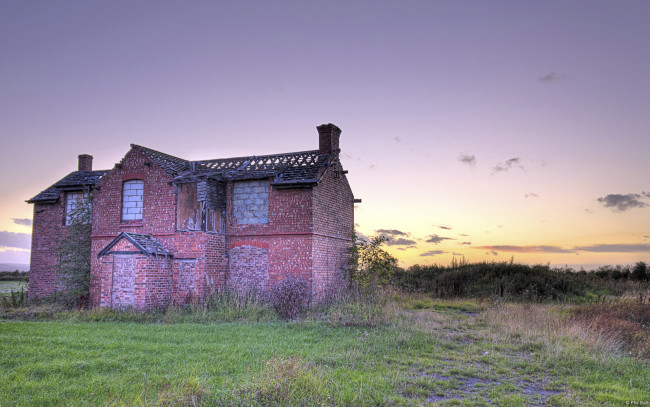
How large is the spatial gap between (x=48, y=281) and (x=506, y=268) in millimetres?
22743

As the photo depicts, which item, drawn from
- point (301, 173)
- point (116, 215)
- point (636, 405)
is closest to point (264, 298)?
point (301, 173)

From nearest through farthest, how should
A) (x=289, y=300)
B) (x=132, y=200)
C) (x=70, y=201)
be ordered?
(x=289, y=300)
(x=132, y=200)
(x=70, y=201)

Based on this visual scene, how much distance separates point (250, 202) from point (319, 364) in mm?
11603

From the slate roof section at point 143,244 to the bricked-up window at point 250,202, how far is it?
3.08 m

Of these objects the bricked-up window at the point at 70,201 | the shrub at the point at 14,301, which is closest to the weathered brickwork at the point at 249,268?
the bricked-up window at the point at 70,201

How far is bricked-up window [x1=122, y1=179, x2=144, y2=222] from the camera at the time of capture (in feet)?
64.8

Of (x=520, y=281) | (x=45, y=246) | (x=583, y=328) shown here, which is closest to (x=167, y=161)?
(x=45, y=246)

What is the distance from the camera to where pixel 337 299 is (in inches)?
682

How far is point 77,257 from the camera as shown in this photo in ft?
66.8

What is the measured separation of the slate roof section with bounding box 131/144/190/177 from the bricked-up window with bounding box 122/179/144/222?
3.86 ft

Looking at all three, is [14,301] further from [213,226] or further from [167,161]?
[213,226]

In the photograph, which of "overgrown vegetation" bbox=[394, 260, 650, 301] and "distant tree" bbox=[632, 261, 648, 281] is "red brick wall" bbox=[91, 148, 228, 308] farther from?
"distant tree" bbox=[632, 261, 648, 281]

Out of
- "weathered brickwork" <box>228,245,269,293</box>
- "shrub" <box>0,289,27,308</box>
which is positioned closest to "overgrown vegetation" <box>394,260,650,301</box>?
"weathered brickwork" <box>228,245,269,293</box>

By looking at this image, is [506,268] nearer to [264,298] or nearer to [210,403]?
[264,298]
